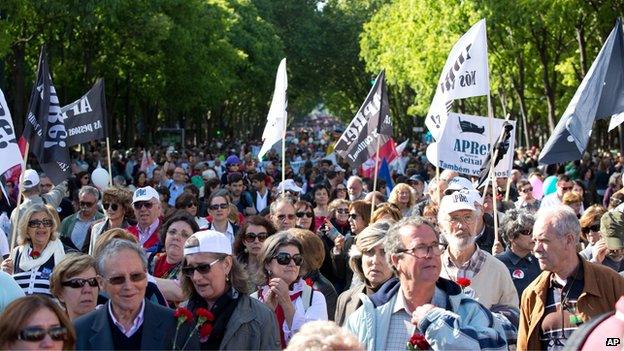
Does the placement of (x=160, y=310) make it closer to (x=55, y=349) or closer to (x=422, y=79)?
(x=55, y=349)

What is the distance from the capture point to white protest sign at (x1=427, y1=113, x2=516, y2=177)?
13.5 m

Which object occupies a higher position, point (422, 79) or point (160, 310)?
point (422, 79)

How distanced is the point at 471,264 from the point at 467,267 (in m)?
0.03

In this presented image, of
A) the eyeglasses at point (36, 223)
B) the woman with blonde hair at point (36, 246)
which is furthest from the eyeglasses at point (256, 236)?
the eyeglasses at point (36, 223)

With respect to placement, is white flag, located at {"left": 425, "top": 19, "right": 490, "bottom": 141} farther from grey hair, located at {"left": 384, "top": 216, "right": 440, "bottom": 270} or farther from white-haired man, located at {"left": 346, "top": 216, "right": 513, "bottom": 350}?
white-haired man, located at {"left": 346, "top": 216, "right": 513, "bottom": 350}

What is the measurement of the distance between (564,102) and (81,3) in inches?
837

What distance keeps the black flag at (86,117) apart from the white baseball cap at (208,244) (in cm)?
806

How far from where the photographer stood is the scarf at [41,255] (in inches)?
342

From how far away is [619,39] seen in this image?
1092 centimetres

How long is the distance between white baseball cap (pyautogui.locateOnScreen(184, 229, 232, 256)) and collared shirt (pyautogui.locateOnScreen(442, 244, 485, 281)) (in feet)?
4.52

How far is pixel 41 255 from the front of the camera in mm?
8773

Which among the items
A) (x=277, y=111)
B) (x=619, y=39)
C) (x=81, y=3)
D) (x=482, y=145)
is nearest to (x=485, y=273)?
(x=619, y=39)

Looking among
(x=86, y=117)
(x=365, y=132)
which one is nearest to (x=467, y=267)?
(x=86, y=117)

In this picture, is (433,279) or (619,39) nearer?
(433,279)
